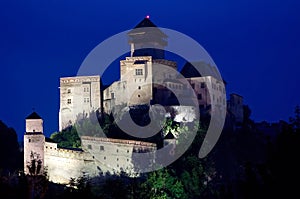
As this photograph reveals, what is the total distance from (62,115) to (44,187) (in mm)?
37261

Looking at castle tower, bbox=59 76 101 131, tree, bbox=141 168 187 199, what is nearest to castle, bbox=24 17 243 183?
castle tower, bbox=59 76 101 131

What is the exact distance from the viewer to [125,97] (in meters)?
66.5

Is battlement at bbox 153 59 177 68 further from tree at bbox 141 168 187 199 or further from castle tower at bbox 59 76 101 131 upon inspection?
tree at bbox 141 168 187 199

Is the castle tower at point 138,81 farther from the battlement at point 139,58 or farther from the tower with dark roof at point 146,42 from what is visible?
the tower with dark roof at point 146,42

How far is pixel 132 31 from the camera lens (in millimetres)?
73000

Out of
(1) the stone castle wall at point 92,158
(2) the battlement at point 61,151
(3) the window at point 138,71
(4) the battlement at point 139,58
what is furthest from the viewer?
(4) the battlement at point 139,58

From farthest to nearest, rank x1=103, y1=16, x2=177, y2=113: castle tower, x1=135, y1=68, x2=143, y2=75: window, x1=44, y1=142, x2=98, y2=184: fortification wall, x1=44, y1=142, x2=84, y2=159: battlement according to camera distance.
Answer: x1=135, y1=68, x2=143, y2=75: window, x1=103, y1=16, x2=177, y2=113: castle tower, x1=44, y1=142, x2=84, y2=159: battlement, x1=44, y1=142, x2=98, y2=184: fortification wall

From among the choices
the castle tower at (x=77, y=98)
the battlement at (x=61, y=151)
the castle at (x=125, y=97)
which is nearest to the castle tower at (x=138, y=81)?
the castle at (x=125, y=97)

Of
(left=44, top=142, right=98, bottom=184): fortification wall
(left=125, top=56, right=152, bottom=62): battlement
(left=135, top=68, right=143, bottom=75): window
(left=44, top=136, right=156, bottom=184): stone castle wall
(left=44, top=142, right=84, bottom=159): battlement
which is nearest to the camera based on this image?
(left=44, top=136, right=156, bottom=184): stone castle wall

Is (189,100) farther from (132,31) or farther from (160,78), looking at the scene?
(132,31)

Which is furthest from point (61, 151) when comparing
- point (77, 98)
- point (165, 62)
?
point (165, 62)

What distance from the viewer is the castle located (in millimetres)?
55906

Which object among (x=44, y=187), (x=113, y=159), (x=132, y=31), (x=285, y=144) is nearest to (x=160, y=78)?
(x=132, y=31)

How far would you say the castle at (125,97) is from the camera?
55.9 m
